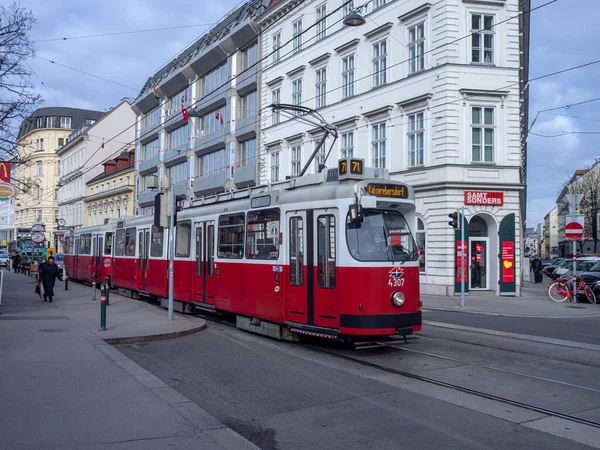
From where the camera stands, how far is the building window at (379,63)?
29422 mm

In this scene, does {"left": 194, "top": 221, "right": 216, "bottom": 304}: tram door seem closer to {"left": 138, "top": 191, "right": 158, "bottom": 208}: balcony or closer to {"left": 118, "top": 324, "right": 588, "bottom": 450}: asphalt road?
{"left": 118, "top": 324, "right": 588, "bottom": 450}: asphalt road

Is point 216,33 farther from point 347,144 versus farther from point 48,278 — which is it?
point 48,278

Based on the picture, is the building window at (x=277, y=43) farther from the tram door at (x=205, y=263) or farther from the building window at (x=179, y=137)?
the tram door at (x=205, y=263)

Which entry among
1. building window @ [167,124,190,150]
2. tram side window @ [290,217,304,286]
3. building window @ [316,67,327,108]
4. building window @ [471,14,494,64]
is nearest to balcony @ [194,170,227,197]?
building window @ [167,124,190,150]

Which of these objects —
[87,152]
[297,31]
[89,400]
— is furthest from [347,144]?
[87,152]

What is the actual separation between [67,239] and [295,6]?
1938 cm

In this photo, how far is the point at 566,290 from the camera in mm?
23953

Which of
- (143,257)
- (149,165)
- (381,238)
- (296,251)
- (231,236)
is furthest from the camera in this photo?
(149,165)

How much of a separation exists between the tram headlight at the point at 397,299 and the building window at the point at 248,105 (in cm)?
3097

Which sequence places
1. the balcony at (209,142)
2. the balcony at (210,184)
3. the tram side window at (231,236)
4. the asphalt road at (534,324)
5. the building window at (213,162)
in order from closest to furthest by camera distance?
the tram side window at (231,236), the asphalt road at (534,324), the balcony at (210,184), the balcony at (209,142), the building window at (213,162)

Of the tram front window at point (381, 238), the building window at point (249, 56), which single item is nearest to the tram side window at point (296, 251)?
the tram front window at point (381, 238)

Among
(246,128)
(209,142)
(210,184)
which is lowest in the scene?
(210,184)

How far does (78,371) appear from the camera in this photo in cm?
901

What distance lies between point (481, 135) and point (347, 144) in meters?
7.67
